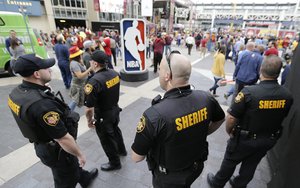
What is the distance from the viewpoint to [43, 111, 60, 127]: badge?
1.65m

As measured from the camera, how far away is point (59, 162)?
1996 mm

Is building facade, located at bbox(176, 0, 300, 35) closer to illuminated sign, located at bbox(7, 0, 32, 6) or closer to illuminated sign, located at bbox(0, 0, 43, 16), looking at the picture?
illuminated sign, located at bbox(0, 0, 43, 16)

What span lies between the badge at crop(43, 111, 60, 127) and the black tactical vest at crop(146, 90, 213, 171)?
95 centimetres

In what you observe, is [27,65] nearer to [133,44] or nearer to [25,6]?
[133,44]

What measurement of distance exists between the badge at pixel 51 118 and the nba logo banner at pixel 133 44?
596cm

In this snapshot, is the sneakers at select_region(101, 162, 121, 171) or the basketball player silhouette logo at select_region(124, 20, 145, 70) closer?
the sneakers at select_region(101, 162, 121, 171)

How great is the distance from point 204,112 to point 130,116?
3.45m

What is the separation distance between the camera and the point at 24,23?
7.95 meters

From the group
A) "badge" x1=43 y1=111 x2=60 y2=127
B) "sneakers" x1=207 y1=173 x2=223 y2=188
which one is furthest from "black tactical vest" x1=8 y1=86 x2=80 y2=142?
"sneakers" x1=207 y1=173 x2=223 y2=188

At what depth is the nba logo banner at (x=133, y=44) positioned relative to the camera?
275 inches

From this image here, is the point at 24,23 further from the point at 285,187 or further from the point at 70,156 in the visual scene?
the point at 285,187

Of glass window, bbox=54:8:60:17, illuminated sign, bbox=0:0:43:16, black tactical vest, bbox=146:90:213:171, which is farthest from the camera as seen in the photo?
glass window, bbox=54:8:60:17

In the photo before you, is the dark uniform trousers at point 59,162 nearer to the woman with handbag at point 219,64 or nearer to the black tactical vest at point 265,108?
the black tactical vest at point 265,108

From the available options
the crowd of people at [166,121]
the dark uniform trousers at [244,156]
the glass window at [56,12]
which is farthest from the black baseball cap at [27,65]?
the glass window at [56,12]
